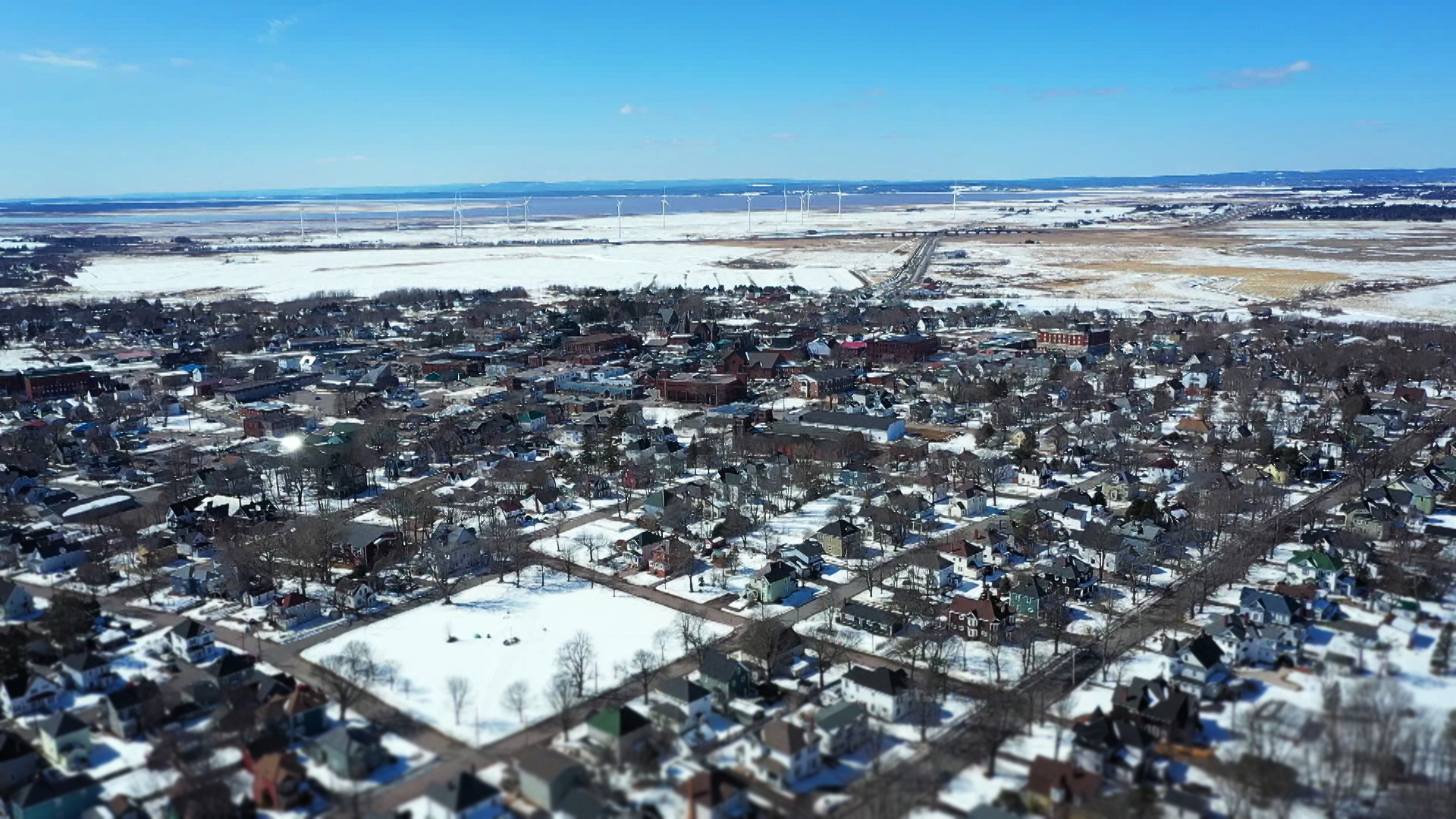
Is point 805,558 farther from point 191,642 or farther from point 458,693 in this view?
point 191,642

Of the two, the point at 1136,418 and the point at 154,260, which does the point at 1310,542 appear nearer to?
the point at 1136,418

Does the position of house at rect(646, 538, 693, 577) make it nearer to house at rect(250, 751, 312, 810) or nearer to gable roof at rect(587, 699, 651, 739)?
gable roof at rect(587, 699, 651, 739)

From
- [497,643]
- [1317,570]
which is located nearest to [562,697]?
[497,643]

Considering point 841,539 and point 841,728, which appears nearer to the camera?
point 841,728

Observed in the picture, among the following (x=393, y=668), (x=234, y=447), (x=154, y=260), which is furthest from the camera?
(x=154, y=260)

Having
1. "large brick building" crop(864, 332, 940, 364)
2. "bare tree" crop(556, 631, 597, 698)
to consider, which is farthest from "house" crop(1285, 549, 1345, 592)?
"large brick building" crop(864, 332, 940, 364)

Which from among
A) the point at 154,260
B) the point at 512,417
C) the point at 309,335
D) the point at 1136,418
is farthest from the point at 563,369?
the point at 154,260
